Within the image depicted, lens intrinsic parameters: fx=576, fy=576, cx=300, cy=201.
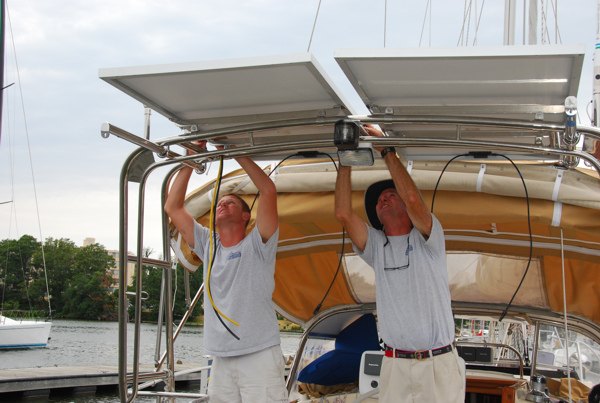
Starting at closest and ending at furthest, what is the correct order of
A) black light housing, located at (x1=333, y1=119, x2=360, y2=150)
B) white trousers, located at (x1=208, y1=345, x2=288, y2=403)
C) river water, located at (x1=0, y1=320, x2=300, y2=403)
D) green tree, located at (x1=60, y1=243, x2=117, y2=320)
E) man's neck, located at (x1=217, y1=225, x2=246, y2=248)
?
black light housing, located at (x1=333, y1=119, x2=360, y2=150) → white trousers, located at (x1=208, y1=345, x2=288, y2=403) → man's neck, located at (x1=217, y1=225, x2=246, y2=248) → river water, located at (x1=0, y1=320, x2=300, y2=403) → green tree, located at (x1=60, y1=243, x2=117, y2=320)

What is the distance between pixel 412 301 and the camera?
293cm

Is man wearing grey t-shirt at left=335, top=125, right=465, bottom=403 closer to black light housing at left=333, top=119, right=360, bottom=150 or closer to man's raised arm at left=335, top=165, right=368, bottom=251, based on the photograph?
man's raised arm at left=335, top=165, right=368, bottom=251

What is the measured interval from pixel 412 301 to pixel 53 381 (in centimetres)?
1244

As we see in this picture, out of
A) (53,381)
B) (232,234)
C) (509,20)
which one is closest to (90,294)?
(53,381)

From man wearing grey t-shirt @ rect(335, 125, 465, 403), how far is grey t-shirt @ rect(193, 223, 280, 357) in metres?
0.53

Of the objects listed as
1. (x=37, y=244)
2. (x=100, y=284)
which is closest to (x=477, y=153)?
(x=100, y=284)

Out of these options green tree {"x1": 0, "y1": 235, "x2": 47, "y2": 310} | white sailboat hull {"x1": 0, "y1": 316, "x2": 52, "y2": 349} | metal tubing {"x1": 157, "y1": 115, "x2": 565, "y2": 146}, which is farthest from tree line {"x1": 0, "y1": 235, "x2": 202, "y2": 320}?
metal tubing {"x1": 157, "y1": 115, "x2": 565, "y2": 146}

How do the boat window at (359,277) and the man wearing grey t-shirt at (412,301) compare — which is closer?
the man wearing grey t-shirt at (412,301)

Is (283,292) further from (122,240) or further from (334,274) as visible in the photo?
(122,240)

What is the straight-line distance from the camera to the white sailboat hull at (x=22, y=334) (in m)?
24.9

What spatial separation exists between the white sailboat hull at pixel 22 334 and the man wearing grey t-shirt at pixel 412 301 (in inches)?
999

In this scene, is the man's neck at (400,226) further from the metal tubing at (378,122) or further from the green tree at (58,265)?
the green tree at (58,265)

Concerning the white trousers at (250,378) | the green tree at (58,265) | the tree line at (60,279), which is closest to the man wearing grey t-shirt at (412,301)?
the white trousers at (250,378)

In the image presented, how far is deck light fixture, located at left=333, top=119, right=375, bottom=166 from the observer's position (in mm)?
2449
